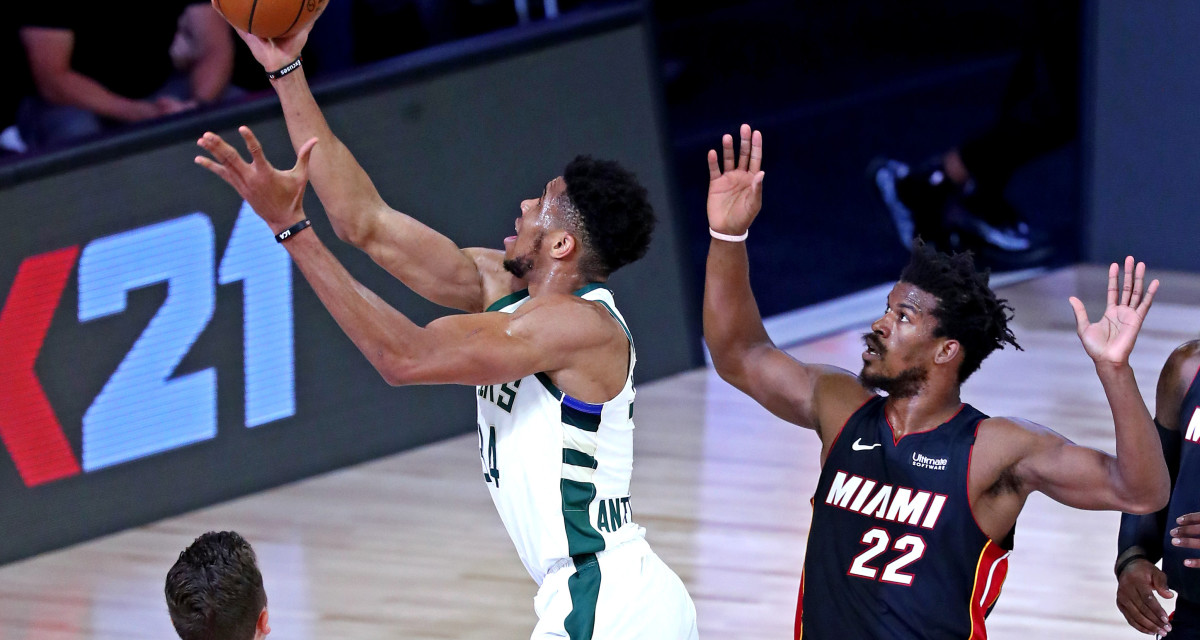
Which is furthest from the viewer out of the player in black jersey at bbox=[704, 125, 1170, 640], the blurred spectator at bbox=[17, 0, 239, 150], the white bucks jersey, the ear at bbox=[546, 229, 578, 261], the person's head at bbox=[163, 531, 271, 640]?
the blurred spectator at bbox=[17, 0, 239, 150]

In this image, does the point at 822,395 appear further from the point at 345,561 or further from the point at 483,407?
the point at 345,561

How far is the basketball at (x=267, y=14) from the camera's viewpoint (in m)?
3.86

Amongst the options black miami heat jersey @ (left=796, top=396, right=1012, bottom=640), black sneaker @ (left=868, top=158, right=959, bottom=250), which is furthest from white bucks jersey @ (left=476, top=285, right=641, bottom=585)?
black sneaker @ (left=868, top=158, right=959, bottom=250)

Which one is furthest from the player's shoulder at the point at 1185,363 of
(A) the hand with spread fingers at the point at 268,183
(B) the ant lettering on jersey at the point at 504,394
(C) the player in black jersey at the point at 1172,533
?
(A) the hand with spread fingers at the point at 268,183

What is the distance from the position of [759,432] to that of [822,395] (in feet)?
10.7

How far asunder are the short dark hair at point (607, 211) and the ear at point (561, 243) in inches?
1.6

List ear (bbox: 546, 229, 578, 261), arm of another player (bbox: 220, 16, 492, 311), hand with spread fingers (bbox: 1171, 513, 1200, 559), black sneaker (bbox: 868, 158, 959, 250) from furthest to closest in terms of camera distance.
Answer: black sneaker (bbox: 868, 158, 959, 250) < arm of another player (bbox: 220, 16, 492, 311) < ear (bbox: 546, 229, 578, 261) < hand with spread fingers (bbox: 1171, 513, 1200, 559)

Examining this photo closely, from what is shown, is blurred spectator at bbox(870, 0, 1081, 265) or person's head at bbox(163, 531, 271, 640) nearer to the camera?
person's head at bbox(163, 531, 271, 640)

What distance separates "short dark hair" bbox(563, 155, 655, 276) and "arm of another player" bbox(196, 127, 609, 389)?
21 cm

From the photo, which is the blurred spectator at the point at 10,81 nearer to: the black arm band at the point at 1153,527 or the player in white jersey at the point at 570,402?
the player in white jersey at the point at 570,402

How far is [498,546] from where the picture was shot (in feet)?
19.1

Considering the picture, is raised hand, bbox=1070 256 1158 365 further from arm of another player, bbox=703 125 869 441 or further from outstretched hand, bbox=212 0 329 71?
outstretched hand, bbox=212 0 329 71

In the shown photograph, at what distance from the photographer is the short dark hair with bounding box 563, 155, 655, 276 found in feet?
12.0

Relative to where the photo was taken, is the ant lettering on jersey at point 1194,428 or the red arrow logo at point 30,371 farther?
the red arrow logo at point 30,371
